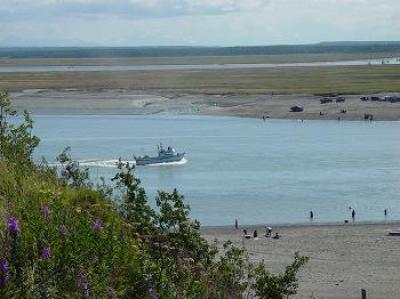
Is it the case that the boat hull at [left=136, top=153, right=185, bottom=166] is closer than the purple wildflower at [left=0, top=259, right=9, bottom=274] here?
No

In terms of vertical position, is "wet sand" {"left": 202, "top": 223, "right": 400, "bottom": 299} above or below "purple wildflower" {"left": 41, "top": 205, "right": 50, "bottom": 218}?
below

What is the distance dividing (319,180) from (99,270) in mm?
33762

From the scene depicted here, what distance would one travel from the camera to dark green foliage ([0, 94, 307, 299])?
5.13m

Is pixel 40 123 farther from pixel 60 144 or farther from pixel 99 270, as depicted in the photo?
pixel 99 270

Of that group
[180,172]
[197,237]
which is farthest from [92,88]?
[197,237]

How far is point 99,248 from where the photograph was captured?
558cm

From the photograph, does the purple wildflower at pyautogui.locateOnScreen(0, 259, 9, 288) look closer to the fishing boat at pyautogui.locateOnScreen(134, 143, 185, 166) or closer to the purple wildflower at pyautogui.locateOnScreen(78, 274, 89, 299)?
the purple wildflower at pyautogui.locateOnScreen(78, 274, 89, 299)

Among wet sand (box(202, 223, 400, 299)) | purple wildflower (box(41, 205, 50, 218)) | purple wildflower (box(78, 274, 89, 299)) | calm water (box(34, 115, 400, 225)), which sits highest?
purple wildflower (box(41, 205, 50, 218))

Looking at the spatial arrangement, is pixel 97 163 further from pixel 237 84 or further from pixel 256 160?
pixel 237 84

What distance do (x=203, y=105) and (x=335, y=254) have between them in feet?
181

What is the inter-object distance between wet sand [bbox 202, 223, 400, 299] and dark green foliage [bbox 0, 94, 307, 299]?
11.5 m

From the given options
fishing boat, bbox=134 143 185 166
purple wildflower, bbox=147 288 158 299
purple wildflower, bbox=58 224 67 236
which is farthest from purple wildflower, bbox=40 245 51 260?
fishing boat, bbox=134 143 185 166

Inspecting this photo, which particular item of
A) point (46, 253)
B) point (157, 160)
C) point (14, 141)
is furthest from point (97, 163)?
point (46, 253)

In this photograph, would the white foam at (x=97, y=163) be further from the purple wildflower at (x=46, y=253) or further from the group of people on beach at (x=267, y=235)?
the purple wildflower at (x=46, y=253)
